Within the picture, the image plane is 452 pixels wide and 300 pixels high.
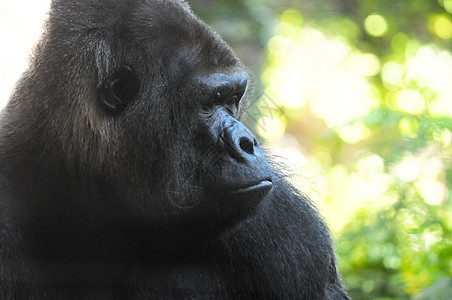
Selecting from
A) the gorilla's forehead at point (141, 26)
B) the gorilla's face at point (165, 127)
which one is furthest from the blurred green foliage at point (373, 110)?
the gorilla's face at point (165, 127)

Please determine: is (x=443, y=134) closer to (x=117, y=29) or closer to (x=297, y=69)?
(x=117, y=29)

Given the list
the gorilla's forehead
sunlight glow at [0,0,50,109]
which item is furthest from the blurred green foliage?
sunlight glow at [0,0,50,109]

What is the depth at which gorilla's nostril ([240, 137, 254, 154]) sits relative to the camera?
90.1 inches

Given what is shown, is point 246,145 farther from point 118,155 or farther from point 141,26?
point 141,26

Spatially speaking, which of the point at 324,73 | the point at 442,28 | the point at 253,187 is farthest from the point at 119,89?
the point at 324,73

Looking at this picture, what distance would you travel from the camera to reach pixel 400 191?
4.05 metres

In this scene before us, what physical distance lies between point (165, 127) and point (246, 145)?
0.31m

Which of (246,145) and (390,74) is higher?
(246,145)

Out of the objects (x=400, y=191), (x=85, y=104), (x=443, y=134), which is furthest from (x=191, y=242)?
(x=400, y=191)

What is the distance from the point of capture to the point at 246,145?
7.54 feet

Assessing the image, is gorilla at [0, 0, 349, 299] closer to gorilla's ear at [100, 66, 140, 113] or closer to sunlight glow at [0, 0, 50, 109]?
gorilla's ear at [100, 66, 140, 113]

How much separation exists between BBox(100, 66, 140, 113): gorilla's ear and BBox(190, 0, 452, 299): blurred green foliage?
0.82m

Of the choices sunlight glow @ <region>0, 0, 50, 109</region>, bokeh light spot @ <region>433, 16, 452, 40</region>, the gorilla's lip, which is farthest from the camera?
sunlight glow @ <region>0, 0, 50, 109</region>

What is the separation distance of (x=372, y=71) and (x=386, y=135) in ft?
8.01
